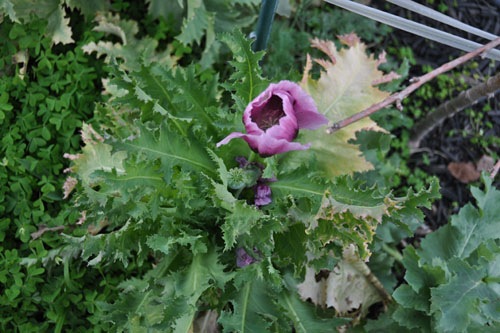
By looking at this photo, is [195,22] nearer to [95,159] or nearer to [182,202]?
[95,159]

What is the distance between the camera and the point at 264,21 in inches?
58.2

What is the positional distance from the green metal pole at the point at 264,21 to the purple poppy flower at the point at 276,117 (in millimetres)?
331

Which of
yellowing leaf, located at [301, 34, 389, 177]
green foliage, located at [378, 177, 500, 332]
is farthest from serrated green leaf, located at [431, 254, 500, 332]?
yellowing leaf, located at [301, 34, 389, 177]

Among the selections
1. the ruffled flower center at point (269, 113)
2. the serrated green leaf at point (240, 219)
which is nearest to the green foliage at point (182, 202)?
the serrated green leaf at point (240, 219)

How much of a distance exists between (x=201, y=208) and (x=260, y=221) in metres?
0.18

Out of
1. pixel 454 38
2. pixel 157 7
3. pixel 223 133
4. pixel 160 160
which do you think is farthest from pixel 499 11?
pixel 160 160

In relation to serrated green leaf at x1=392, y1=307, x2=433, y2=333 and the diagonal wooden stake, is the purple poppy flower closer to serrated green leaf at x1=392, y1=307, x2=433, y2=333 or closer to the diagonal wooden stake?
the diagonal wooden stake

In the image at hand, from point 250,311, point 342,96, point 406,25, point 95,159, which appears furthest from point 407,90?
point 95,159

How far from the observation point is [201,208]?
140 cm

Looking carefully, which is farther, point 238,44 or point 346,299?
point 346,299

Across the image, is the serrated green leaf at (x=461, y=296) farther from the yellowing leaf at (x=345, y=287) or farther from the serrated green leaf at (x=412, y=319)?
the yellowing leaf at (x=345, y=287)

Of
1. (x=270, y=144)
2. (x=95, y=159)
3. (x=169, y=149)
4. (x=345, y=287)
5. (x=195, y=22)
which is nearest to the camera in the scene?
(x=270, y=144)

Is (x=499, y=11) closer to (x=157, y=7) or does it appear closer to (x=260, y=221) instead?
(x=157, y=7)

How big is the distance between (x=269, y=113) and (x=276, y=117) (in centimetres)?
2
